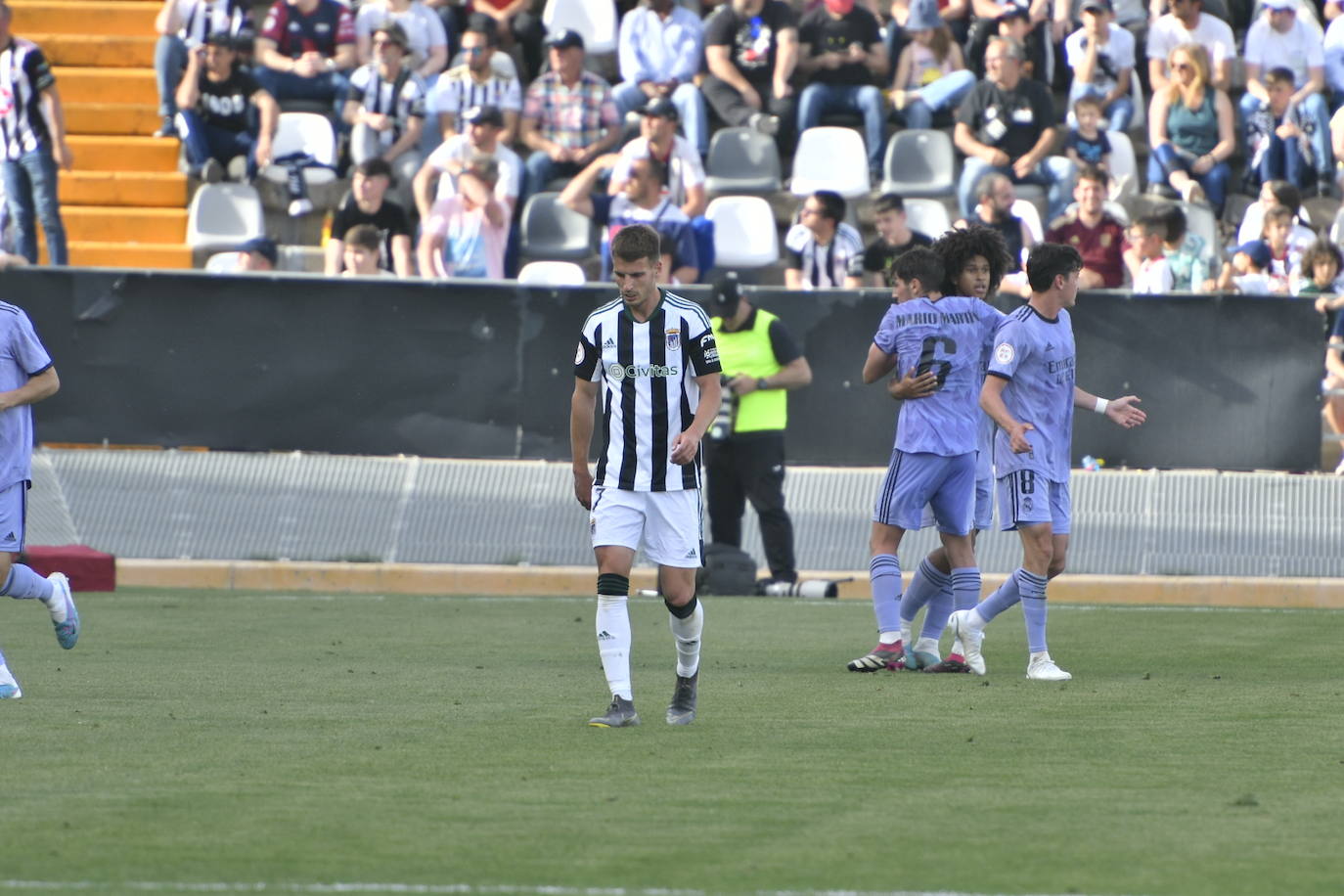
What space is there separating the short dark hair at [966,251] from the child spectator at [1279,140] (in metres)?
10.5

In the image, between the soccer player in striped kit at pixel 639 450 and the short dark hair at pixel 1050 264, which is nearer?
the soccer player in striped kit at pixel 639 450

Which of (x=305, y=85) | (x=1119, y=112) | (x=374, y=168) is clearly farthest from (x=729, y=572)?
(x=305, y=85)

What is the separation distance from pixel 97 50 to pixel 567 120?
6.08m

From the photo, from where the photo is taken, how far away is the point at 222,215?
21.3 meters

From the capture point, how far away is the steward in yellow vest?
51.0ft

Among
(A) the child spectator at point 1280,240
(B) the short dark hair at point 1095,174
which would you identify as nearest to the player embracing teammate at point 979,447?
(B) the short dark hair at point 1095,174

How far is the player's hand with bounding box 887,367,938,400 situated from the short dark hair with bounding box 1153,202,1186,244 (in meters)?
7.89

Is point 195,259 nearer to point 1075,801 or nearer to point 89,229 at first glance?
point 89,229

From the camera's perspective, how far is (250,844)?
611 cm

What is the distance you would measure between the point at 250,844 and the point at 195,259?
52.2 ft

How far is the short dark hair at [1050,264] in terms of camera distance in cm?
1044

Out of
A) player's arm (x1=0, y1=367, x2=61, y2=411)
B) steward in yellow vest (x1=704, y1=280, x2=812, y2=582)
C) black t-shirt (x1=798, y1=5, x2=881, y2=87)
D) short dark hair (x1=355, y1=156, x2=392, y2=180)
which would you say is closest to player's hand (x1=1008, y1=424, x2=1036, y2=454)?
player's arm (x1=0, y1=367, x2=61, y2=411)

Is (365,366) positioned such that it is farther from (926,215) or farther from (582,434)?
(582,434)

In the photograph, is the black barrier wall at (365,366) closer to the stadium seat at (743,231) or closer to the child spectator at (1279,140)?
the stadium seat at (743,231)
